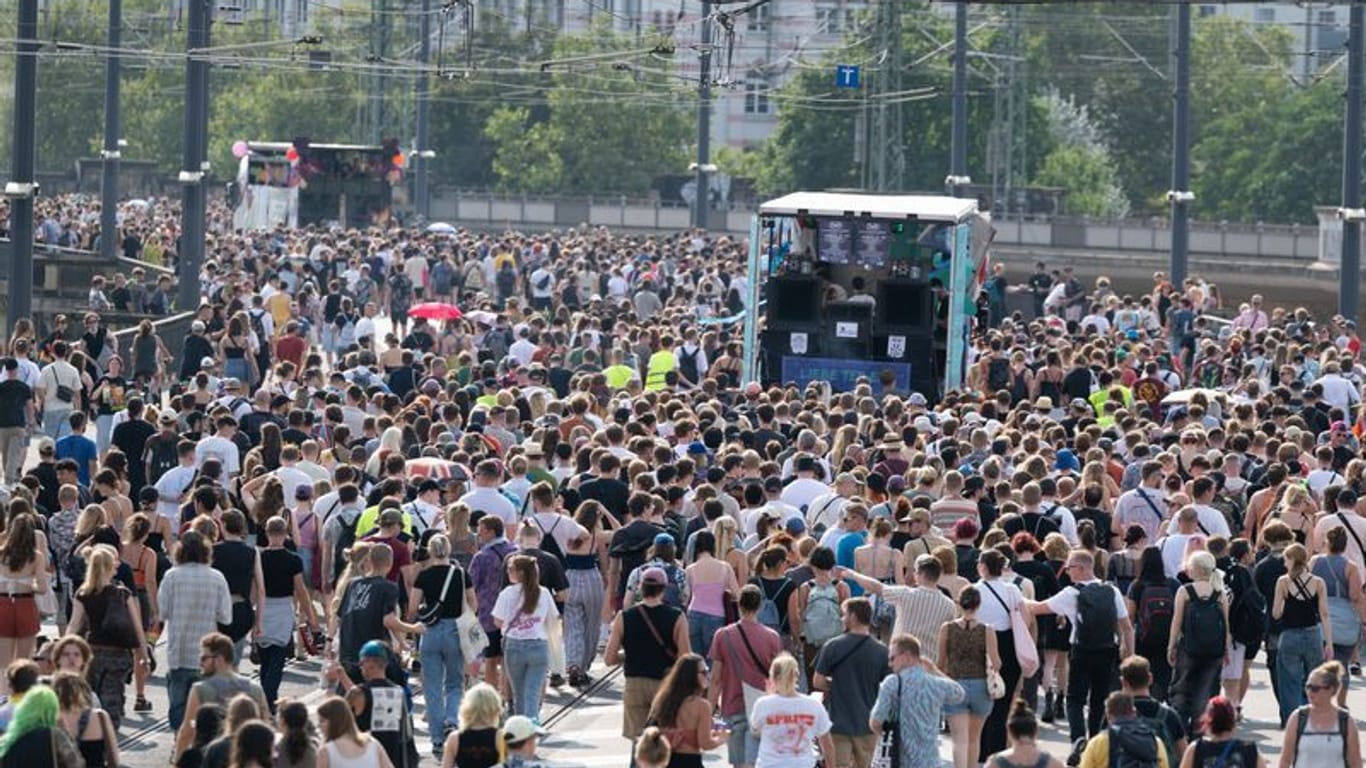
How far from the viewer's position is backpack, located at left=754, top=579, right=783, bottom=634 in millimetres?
17531

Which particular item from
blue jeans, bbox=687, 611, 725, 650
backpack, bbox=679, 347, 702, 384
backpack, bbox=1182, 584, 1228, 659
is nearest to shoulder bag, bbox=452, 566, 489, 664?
blue jeans, bbox=687, 611, 725, 650

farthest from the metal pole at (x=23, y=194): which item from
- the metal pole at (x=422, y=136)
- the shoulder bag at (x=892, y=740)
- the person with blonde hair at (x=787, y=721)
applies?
the metal pole at (x=422, y=136)

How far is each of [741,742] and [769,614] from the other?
1.53m

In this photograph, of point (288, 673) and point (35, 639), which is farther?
point (288, 673)

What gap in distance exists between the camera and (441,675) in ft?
58.7

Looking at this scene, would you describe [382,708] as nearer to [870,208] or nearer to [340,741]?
[340,741]

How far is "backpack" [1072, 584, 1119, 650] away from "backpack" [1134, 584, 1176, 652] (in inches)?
22.0

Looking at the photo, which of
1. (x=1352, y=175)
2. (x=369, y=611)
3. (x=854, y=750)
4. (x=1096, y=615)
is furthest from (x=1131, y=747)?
(x=1352, y=175)

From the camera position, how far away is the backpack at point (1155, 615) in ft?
59.8

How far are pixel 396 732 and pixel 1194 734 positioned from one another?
5.27 metres

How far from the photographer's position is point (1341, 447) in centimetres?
2506

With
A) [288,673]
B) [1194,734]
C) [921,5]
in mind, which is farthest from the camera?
[921,5]

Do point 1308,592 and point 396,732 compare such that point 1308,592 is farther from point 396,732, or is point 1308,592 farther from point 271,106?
point 271,106

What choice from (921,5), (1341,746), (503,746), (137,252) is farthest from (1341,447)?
(921,5)
